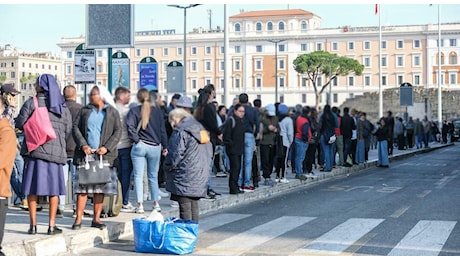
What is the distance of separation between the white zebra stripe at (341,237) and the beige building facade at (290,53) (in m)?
119

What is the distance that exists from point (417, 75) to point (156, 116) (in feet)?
409

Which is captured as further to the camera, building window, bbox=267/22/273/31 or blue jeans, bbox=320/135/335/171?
building window, bbox=267/22/273/31

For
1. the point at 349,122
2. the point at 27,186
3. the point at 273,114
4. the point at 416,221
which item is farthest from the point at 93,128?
the point at 349,122

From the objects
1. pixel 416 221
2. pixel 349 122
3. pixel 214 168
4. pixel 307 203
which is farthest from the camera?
pixel 349 122

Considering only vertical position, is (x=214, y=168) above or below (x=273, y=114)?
below

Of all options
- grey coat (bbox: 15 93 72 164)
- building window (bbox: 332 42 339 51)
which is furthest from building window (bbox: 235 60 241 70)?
grey coat (bbox: 15 93 72 164)

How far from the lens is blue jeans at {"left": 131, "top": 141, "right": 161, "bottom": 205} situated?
1212 cm

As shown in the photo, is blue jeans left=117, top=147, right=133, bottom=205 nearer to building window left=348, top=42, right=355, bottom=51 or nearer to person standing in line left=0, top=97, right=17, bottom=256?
person standing in line left=0, top=97, right=17, bottom=256

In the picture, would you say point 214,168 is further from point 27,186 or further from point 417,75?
point 417,75

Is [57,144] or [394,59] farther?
[394,59]

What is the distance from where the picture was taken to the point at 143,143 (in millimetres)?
12250

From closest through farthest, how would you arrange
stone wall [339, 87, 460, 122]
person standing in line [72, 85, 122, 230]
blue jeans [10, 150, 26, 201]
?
person standing in line [72, 85, 122, 230], blue jeans [10, 150, 26, 201], stone wall [339, 87, 460, 122]

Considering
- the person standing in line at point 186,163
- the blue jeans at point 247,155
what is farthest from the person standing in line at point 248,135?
the person standing in line at point 186,163

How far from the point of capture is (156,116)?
493 inches
